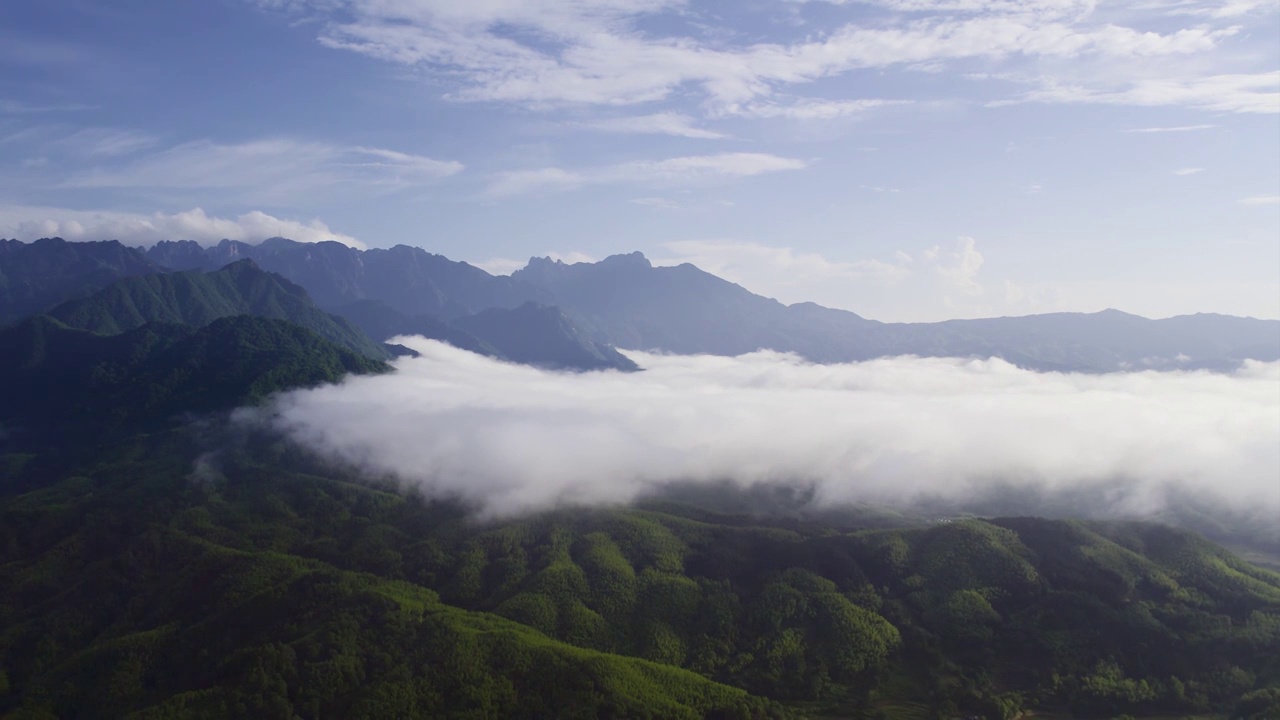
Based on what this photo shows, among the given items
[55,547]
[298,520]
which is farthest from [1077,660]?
[55,547]

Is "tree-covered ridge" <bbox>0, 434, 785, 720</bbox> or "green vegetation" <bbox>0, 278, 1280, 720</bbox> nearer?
"tree-covered ridge" <bbox>0, 434, 785, 720</bbox>

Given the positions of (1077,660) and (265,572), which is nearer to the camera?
Result: (1077,660)

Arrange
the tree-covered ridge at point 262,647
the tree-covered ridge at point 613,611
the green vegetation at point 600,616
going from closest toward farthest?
the tree-covered ridge at point 262,647, the green vegetation at point 600,616, the tree-covered ridge at point 613,611

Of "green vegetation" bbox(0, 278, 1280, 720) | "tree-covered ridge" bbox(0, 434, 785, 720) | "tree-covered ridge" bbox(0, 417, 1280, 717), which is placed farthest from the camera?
"tree-covered ridge" bbox(0, 417, 1280, 717)

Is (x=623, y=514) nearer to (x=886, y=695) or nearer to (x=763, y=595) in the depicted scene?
(x=763, y=595)

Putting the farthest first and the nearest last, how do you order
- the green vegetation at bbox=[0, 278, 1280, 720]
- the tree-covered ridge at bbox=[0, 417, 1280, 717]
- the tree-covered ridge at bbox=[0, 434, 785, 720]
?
the tree-covered ridge at bbox=[0, 417, 1280, 717], the green vegetation at bbox=[0, 278, 1280, 720], the tree-covered ridge at bbox=[0, 434, 785, 720]

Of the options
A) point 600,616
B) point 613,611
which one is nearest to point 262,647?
point 600,616

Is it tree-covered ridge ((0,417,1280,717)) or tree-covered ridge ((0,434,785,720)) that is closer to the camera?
tree-covered ridge ((0,434,785,720))

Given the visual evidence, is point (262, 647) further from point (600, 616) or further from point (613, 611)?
point (613, 611)
